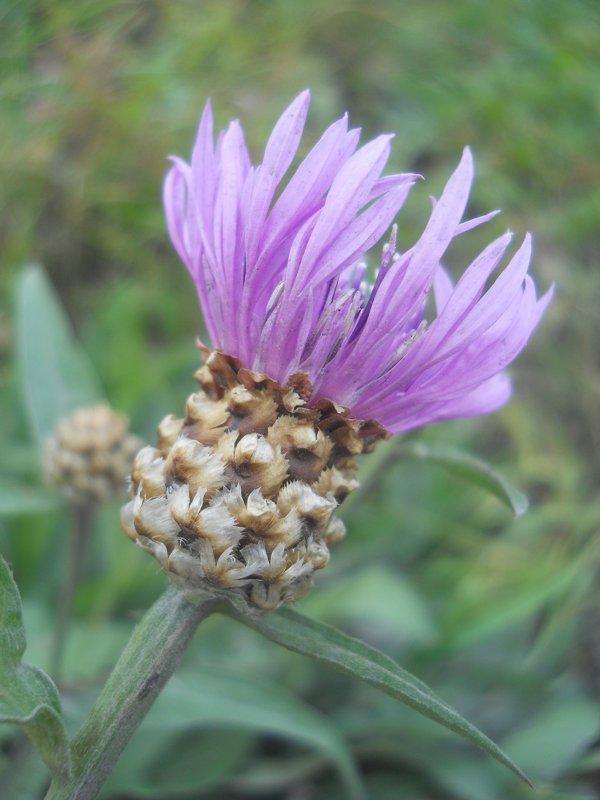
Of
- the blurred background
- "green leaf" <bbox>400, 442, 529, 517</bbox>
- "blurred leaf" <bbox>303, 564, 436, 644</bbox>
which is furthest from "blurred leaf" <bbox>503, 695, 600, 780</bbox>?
"green leaf" <bbox>400, 442, 529, 517</bbox>

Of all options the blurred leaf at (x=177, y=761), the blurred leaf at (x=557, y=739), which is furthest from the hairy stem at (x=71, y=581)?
the blurred leaf at (x=557, y=739)

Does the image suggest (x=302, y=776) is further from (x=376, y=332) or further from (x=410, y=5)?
(x=410, y=5)

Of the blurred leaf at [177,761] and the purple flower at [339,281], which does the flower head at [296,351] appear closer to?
the purple flower at [339,281]

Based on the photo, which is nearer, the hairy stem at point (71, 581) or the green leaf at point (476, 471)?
the green leaf at point (476, 471)

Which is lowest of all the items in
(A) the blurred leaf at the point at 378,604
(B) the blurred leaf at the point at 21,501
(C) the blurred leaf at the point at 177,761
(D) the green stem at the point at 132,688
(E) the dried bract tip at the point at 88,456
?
(C) the blurred leaf at the point at 177,761

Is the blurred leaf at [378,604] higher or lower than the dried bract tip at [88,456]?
lower

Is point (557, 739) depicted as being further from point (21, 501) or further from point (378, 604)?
point (21, 501)

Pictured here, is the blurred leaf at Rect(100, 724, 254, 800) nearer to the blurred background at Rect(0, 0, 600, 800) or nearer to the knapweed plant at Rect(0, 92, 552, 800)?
the blurred background at Rect(0, 0, 600, 800)

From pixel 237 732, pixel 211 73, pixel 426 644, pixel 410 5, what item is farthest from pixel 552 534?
pixel 410 5
